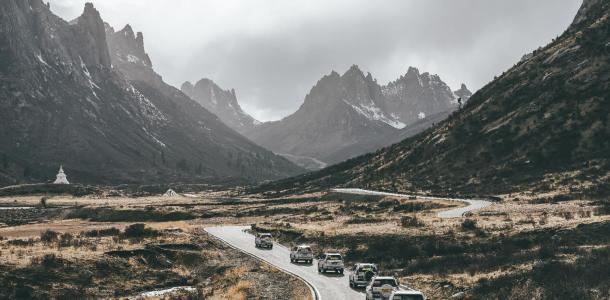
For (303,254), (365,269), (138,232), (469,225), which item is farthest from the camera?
(138,232)

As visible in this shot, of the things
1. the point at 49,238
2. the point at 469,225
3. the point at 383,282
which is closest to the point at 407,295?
the point at 383,282

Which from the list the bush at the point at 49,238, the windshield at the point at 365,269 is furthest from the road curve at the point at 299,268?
the bush at the point at 49,238

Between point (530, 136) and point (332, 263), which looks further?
point (530, 136)

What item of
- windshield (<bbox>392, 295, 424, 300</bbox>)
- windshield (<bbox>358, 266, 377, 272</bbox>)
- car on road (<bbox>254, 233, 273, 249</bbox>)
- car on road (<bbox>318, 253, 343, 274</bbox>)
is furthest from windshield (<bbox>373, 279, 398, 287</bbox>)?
car on road (<bbox>254, 233, 273, 249</bbox>)

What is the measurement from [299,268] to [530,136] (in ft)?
295

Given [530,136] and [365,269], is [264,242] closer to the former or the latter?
[365,269]

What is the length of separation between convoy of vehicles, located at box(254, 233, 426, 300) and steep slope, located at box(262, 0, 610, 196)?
50.5 meters

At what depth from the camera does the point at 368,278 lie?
3409 centimetres

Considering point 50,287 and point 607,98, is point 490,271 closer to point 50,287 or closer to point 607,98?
point 50,287

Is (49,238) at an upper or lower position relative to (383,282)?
upper

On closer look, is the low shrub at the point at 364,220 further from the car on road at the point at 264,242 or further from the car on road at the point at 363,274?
the car on road at the point at 363,274

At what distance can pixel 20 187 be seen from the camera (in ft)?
545

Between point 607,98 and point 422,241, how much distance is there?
8259 centimetres

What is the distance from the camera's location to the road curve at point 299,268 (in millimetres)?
32844
